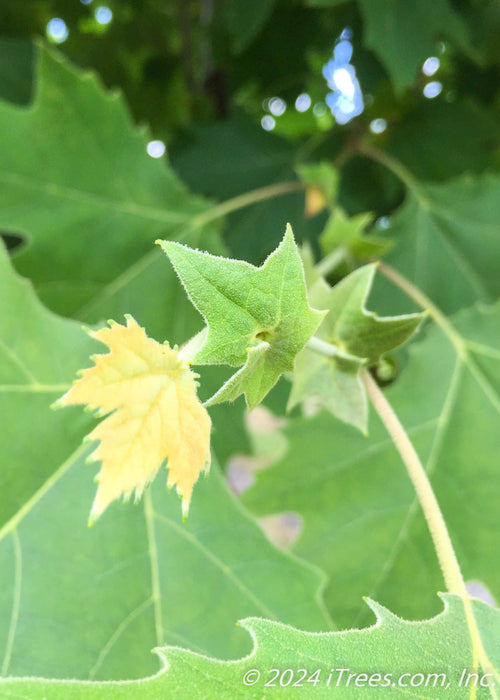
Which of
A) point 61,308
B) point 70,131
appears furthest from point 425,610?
point 70,131

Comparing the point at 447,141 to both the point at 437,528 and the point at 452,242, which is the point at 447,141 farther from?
the point at 437,528

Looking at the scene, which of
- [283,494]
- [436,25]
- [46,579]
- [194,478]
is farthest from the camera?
[436,25]

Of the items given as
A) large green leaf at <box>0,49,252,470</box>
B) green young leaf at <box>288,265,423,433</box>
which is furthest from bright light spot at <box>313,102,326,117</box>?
green young leaf at <box>288,265,423,433</box>

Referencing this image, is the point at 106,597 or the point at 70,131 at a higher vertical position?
the point at 70,131

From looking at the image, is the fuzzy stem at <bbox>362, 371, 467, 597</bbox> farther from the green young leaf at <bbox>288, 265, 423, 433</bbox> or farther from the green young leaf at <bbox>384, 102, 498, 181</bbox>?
the green young leaf at <bbox>384, 102, 498, 181</bbox>

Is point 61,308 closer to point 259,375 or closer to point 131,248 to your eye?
point 131,248

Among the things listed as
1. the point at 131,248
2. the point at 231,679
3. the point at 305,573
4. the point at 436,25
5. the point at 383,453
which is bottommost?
the point at 231,679

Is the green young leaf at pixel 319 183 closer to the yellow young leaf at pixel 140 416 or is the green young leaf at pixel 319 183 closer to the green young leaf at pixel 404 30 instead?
the green young leaf at pixel 404 30

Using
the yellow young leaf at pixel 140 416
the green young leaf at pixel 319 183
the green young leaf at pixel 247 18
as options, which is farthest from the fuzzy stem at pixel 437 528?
the green young leaf at pixel 247 18
